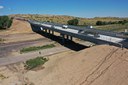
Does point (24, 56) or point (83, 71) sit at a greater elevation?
point (83, 71)

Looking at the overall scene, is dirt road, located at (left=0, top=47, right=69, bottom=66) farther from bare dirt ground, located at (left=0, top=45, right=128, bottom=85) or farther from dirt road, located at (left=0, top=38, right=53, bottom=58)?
bare dirt ground, located at (left=0, top=45, right=128, bottom=85)

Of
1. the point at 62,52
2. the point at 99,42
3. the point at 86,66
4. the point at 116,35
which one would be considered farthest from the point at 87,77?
the point at 62,52

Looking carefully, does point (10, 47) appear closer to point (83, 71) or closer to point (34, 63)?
point (34, 63)

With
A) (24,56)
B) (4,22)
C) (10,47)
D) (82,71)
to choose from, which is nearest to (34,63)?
(24,56)

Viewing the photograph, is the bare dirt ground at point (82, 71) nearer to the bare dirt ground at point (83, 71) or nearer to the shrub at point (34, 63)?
the bare dirt ground at point (83, 71)

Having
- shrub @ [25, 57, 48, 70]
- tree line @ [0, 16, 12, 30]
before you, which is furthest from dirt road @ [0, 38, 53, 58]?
tree line @ [0, 16, 12, 30]

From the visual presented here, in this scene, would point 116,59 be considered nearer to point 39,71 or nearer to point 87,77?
point 87,77

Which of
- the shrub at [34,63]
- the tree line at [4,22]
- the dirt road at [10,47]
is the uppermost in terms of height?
the tree line at [4,22]

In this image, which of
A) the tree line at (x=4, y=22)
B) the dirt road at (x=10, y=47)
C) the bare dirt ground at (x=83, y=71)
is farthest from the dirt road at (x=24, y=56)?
the tree line at (x=4, y=22)
